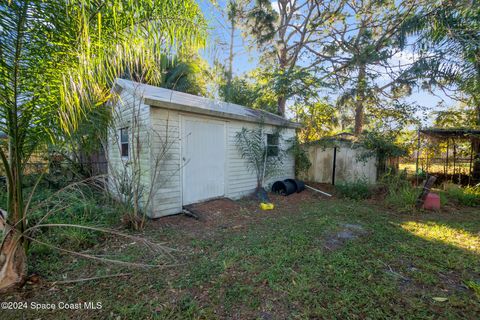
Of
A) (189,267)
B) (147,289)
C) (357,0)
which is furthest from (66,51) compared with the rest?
(357,0)

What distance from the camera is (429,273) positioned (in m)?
2.43

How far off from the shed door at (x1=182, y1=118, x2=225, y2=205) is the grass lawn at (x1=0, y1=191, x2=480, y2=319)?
1023mm

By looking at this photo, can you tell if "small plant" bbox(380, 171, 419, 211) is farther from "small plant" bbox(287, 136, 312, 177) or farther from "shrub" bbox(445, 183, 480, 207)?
"small plant" bbox(287, 136, 312, 177)

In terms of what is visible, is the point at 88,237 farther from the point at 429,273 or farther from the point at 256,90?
the point at 256,90

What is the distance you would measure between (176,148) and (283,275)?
3.22m

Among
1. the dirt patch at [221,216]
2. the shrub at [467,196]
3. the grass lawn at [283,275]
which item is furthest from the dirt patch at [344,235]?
the shrub at [467,196]

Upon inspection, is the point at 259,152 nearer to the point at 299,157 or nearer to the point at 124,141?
the point at 299,157

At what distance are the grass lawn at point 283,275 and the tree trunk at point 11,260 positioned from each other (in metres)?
0.15

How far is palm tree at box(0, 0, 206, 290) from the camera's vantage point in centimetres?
168

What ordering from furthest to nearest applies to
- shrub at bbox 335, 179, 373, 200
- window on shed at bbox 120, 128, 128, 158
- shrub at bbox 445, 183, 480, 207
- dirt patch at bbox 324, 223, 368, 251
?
1. shrub at bbox 335, 179, 373, 200
2. shrub at bbox 445, 183, 480, 207
3. window on shed at bbox 120, 128, 128, 158
4. dirt patch at bbox 324, 223, 368, 251

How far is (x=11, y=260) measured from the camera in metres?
2.03

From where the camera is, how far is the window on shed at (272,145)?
6.91 meters

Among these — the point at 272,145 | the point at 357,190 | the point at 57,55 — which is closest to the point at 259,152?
the point at 272,145

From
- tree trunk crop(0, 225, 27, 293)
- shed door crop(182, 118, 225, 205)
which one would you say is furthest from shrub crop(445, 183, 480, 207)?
tree trunk crop(0, 225, 27, 293)
